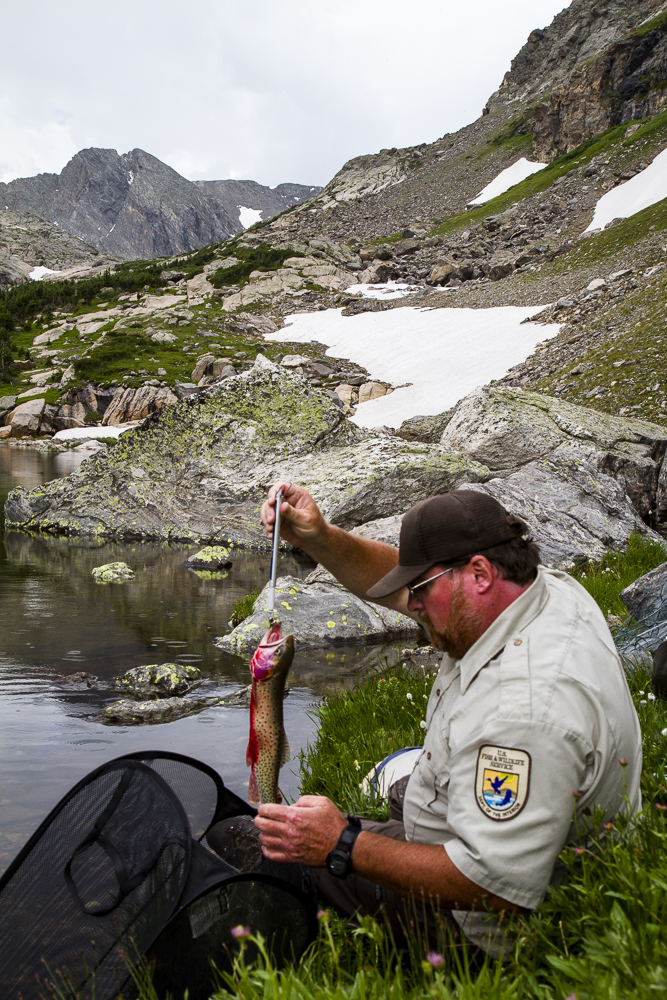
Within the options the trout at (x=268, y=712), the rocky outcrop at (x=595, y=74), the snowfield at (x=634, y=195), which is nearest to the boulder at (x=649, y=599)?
the trout at (x=268, y=712)

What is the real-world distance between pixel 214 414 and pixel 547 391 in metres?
14.8

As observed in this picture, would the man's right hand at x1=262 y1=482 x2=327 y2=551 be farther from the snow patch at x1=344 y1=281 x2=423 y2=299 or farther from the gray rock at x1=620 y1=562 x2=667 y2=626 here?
the snow patch at x1=344 y1=281 x2=423 y2=299

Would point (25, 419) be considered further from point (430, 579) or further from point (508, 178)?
point (508, 178)

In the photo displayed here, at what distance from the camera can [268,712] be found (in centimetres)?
327

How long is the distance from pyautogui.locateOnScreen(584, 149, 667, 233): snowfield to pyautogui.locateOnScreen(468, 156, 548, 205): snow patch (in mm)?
43932

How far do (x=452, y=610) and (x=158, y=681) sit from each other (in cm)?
600

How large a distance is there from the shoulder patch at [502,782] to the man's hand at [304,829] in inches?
26.4

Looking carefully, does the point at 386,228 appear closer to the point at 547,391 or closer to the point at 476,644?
the point at 547,391

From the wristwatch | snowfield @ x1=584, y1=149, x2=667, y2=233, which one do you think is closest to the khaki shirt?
the wristwatch

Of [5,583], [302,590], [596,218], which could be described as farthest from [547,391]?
[596,218]

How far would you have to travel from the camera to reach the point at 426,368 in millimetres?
46688

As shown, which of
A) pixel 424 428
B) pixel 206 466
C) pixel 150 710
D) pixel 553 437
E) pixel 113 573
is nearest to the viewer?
pixel 150 710

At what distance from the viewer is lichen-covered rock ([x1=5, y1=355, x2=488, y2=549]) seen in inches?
681

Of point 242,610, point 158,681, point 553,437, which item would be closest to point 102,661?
point 158,681
